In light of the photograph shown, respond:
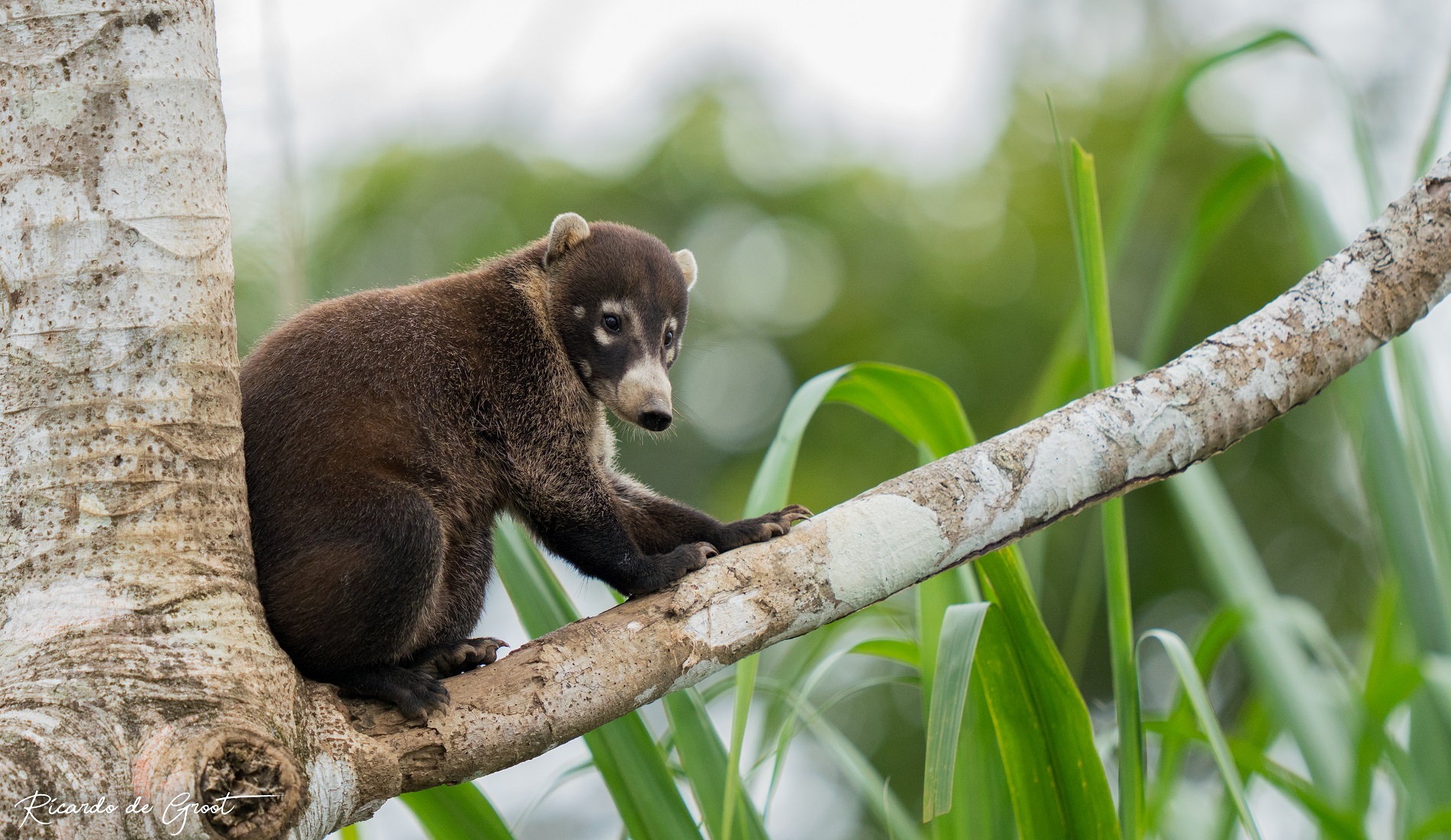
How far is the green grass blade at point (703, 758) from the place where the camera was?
2100mm

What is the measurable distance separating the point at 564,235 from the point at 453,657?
1.48m

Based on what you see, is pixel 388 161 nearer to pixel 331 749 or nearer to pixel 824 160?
pixel 824 160

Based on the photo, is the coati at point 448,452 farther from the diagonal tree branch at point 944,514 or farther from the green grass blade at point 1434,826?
the green grass blade at point 1434,826

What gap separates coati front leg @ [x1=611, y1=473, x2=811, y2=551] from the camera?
2674 mm

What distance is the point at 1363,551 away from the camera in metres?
8.55

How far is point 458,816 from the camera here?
2.13m

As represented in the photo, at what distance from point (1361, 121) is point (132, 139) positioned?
270 cm

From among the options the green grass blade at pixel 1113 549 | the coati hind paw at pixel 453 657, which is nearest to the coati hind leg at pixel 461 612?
the coati hind paw at pixel 453 657

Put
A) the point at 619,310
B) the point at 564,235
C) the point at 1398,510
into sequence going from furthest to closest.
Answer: the point at 564,235, the point at 619,310, the point at 1398,510

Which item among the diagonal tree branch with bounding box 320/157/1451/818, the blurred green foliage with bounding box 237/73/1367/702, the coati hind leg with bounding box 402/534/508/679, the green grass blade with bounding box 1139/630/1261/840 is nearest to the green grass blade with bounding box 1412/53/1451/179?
the diagonal tree branch with bounding box 320/157/1451/818

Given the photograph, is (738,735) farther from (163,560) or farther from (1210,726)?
(163,560)

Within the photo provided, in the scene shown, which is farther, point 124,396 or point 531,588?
point 531,588

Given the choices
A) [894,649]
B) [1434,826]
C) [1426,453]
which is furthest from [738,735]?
[1426,453]

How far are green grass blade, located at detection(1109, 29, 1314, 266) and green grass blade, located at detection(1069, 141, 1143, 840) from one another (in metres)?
0.42
